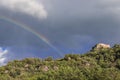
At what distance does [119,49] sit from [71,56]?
65.9 ft

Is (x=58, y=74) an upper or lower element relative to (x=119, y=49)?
lower

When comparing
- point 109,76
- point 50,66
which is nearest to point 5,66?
point 50,66

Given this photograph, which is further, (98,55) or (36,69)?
(98,55)

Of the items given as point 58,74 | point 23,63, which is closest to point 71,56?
point 23,63

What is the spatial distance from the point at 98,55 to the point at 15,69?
3509cm

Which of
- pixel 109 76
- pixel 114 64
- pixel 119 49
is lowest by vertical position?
pixel 109 76

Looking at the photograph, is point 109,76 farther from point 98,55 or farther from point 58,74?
point 98,55

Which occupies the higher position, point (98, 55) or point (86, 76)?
point (98, 55)

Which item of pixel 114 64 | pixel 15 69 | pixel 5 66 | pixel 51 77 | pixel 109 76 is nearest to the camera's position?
pixel 109 76

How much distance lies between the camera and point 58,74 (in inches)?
3007

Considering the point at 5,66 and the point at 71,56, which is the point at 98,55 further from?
the point at 5,66

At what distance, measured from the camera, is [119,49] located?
497ft

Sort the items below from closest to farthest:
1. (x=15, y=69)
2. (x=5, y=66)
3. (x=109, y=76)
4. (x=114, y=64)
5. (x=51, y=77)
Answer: (x=109, y=76) < (x=51, y=77) < (x=114, y=64) < (x=15, y=69) < (x=5, y=66)

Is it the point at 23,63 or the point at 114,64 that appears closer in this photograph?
the point at 114,64
